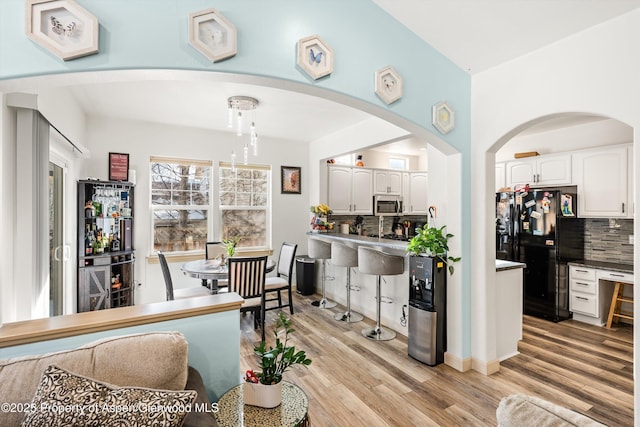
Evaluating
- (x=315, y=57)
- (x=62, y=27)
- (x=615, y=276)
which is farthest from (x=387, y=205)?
(x=62, y=27)

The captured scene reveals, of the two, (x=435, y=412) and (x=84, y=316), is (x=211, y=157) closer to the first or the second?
(x=84, y=316)

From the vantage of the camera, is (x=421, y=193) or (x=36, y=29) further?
(x=421, y=193)

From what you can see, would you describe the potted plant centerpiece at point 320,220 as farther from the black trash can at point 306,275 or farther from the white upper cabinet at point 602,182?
the white upper cabinet at point 602,182

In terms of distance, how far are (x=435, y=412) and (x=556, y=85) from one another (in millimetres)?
2482

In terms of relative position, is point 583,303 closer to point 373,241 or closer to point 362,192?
point 373,241

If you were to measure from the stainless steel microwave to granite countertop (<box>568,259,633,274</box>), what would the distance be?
282cm

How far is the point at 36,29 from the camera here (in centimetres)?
144

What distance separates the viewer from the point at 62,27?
1492 mm

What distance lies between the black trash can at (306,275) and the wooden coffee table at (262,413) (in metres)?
3.76

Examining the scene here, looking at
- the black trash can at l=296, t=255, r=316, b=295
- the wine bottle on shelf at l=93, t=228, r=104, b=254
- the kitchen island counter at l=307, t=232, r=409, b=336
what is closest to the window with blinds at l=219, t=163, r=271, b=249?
the black trash can at l=296, t=255, r=316, b=295

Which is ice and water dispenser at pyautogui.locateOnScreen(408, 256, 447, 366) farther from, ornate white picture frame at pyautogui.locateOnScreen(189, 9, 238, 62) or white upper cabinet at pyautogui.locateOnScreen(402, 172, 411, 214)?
white upper cabinet at pyautogui.locateOnScreen(402, 172, 411, 214)

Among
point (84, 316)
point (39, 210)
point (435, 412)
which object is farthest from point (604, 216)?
point (39, 210)

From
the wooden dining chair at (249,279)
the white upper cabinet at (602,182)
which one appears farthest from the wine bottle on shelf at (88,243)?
the white upper cabinet at (602,182)

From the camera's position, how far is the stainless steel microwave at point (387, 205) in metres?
6.05
